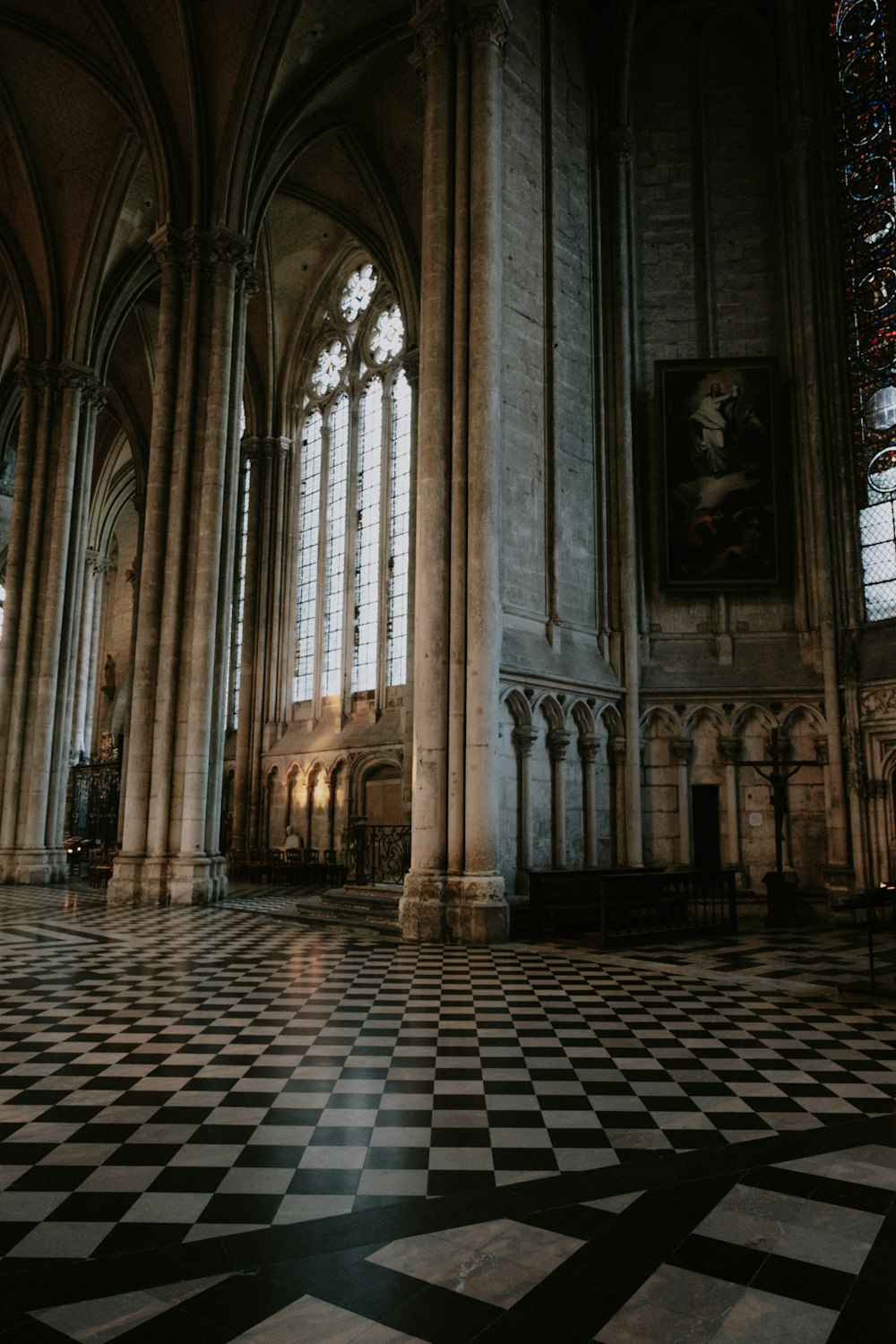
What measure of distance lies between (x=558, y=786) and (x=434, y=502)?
201 inches

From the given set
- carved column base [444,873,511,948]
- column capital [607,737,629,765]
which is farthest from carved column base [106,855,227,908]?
column capital [607,737,629,765]

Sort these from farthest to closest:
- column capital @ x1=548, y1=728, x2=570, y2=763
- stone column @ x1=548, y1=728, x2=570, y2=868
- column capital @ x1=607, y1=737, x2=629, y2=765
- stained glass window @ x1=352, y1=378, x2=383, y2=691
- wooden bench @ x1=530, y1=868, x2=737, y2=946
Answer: stained glass window @ x1=352, y1=378, x2=383, y2=691
column capital @ x1=607, y1=737, x2=629, y2=765
column capital @ x1=548, y1=728, x2=570, y2=763
stone column @ x1=548, y1=728, x2=570, y2=868
wooden bench @ x1=530, y1=868, x2=737, y2=946

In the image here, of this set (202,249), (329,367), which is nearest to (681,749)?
(202,249)

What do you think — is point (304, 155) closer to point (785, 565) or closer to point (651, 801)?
point (785, 565)

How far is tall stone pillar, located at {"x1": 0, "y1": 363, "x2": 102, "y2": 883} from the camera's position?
2478cm

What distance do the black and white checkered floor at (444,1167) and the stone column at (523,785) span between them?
6.08 meters

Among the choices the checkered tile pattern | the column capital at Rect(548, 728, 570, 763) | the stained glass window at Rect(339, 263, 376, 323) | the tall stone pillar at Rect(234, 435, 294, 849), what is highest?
the stained glass window at Rect(339, 263, 376, 323)

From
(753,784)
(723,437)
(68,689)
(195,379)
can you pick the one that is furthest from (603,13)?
(68,689)

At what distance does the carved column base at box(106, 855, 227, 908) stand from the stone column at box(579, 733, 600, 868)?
7864 mm

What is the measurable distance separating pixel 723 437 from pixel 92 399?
721 inches

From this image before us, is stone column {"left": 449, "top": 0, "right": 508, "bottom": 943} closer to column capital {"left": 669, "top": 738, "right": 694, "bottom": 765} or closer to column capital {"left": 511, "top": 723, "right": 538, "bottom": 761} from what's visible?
column capital {"left": 511, "top": 723, "right": 538, "bottom": 761}

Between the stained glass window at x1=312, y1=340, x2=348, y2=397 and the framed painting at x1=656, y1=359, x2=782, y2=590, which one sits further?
the stained glass window at x1=312, y1=340, x2=348, y2=397

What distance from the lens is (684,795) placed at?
Result: 56.9ft

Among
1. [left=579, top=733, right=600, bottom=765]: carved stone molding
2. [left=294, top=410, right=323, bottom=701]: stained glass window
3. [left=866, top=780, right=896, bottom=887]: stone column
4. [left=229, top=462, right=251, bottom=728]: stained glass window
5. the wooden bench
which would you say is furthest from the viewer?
[left=229, top=462, right=251, bottom=728]: stained glass window
